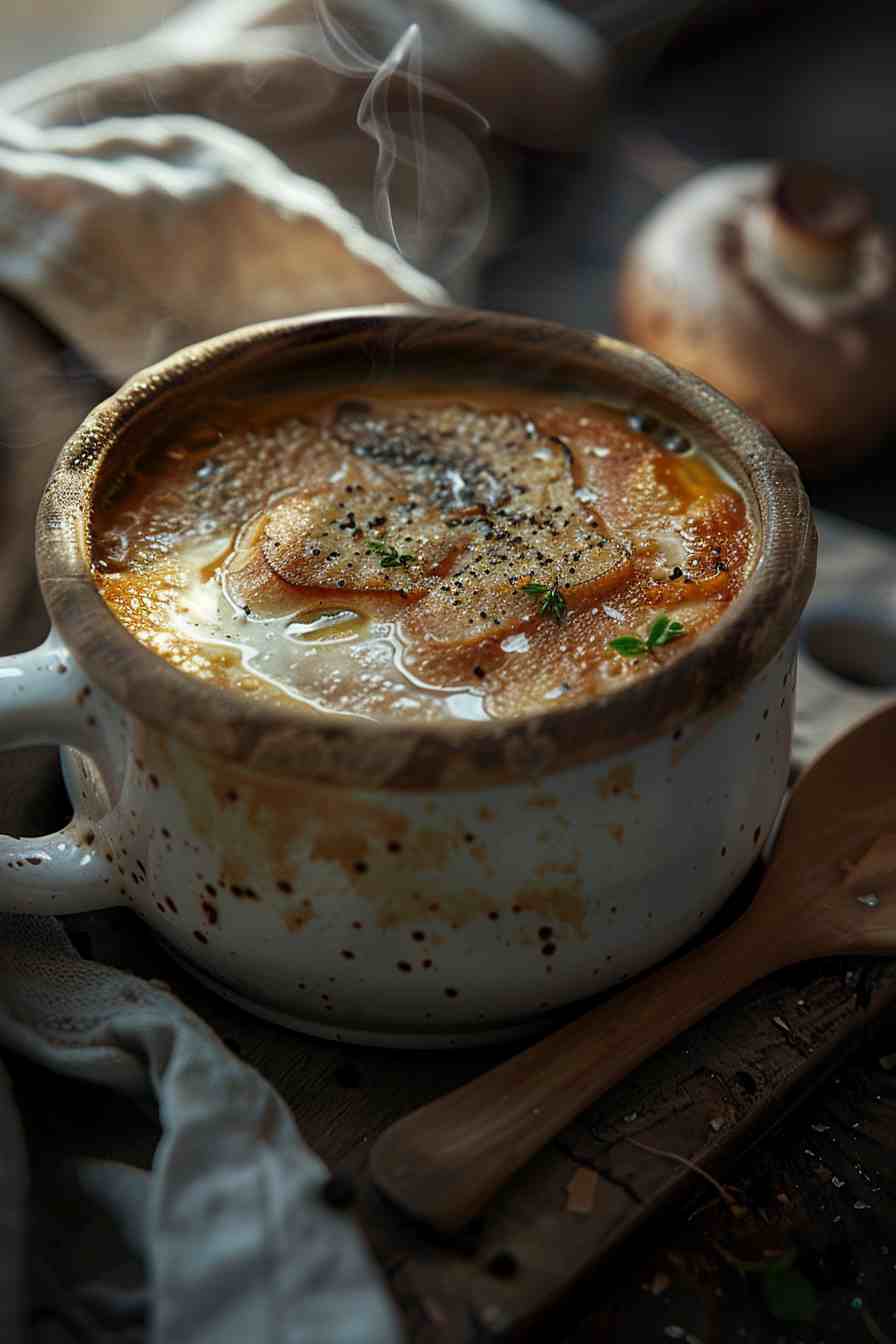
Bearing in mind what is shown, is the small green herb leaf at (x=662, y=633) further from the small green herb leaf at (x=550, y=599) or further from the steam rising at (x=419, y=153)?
the steam rising at (x=419, y=153)

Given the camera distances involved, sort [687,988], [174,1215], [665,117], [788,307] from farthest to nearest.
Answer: [665,117]
[788,307]
[687,988]
[174,1215]

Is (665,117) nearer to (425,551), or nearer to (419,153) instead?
(419,153)

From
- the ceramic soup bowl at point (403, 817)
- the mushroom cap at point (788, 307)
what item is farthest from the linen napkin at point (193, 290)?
the mushroom cap at point (788, 307)

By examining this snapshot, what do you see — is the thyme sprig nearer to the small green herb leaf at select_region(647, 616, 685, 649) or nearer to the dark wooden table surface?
the small green herb leaf at select_region(647, 616, 685, 649)

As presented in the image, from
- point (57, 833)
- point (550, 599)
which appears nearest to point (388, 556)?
point (550, 599)

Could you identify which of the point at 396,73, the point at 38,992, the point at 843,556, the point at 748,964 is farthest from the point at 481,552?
the point at 396,73
